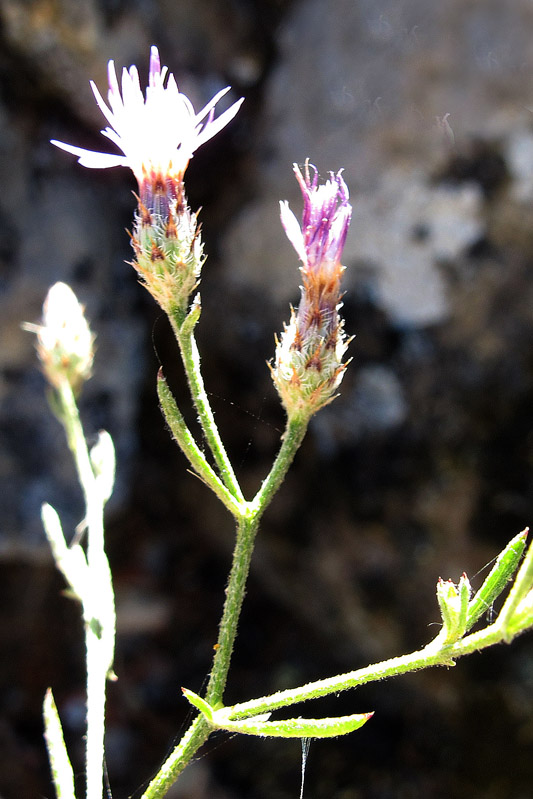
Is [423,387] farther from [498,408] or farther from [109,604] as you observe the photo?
[109,604]

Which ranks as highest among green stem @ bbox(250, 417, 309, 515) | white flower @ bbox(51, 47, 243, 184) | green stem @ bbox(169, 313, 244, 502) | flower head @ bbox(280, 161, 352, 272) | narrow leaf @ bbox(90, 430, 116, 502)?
white flower @ bbox(51, 47, 243, 184)

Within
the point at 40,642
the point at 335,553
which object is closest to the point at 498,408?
the point at 335,553

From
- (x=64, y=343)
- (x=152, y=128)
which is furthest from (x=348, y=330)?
(x=152, y=128)

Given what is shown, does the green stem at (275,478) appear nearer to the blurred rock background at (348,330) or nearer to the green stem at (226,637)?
the green stem at (226,637)

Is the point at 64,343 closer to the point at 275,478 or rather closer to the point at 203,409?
the point at 203,409

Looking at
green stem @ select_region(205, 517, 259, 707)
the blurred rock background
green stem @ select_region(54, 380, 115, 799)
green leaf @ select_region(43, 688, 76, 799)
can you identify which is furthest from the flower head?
the blurred rock background

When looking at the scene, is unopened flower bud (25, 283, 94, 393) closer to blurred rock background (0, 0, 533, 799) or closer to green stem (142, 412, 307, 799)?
green stem (142, 412, 307, 799)
